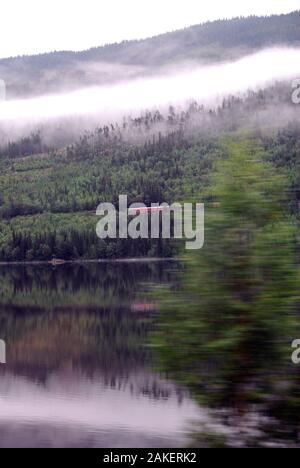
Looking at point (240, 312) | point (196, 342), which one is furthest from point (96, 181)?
point (240, 312)

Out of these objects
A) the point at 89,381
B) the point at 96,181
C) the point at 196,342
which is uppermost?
the point at 96,181

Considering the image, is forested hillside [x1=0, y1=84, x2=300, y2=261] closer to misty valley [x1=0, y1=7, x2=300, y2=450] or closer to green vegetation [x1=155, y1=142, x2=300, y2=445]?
misty valley [x1=0, y1=7, x2=300, y2=450]

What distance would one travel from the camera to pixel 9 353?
33188 millimetres

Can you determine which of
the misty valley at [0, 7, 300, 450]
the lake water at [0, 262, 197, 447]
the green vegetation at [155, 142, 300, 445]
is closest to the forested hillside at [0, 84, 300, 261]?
the lake water at [0, 262, 197, 447]

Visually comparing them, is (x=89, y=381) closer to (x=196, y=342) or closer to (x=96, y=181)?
(x=196, y=342)

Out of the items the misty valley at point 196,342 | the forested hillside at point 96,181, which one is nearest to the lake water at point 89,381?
the misty valley at point 196,342

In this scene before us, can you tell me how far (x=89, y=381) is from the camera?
25.6m

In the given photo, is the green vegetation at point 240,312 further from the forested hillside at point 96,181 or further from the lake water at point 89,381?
the forested hillside at point 96,181

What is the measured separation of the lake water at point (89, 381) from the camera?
17.9 metres

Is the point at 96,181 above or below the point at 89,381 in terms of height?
above

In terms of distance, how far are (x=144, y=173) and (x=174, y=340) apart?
13741cm

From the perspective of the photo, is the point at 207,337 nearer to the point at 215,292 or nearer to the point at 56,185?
the point at 215,292

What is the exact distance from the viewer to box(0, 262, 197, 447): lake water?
703 inches

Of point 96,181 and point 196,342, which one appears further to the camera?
point 96,181
